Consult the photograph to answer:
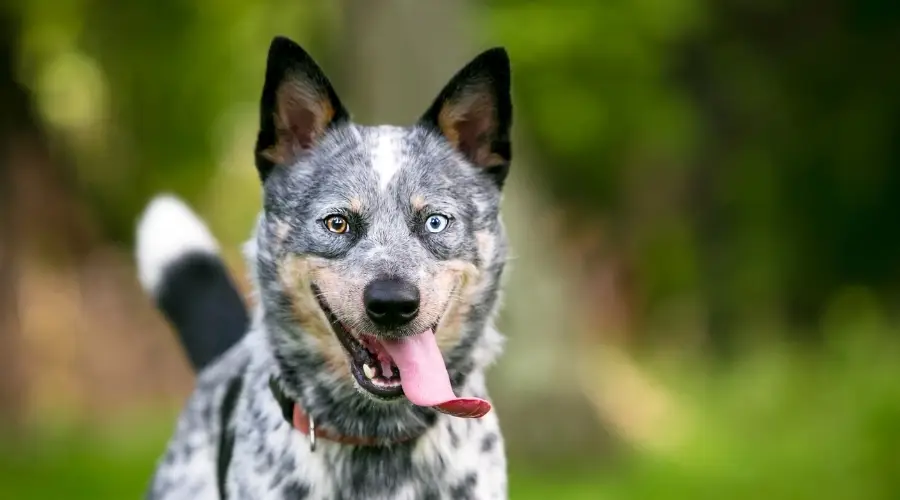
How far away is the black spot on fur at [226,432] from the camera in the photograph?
3404 mm

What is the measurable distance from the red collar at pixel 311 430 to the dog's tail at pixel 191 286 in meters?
0.90

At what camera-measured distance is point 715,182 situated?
1559 centimetres

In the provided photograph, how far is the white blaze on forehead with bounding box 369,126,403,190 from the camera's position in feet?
10.6

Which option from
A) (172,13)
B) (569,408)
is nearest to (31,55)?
(172,13)

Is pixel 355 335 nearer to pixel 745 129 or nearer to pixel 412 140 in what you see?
pixel 412 140

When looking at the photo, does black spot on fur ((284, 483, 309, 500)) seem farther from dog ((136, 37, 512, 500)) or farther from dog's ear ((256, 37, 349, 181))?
dog's ear ((256, 37, 349, 181))

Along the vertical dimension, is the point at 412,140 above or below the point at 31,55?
below

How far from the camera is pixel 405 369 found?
3.07 metres

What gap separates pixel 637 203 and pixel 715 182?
1.26m

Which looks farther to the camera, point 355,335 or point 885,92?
point 885,92

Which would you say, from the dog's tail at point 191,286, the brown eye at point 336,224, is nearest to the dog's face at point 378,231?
the brown eye at point 336,224

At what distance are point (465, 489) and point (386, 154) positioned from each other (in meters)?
0.92

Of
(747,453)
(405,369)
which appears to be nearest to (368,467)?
(405,369)

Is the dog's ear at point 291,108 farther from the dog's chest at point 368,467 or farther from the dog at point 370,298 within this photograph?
the dog's chest at point 368,467
